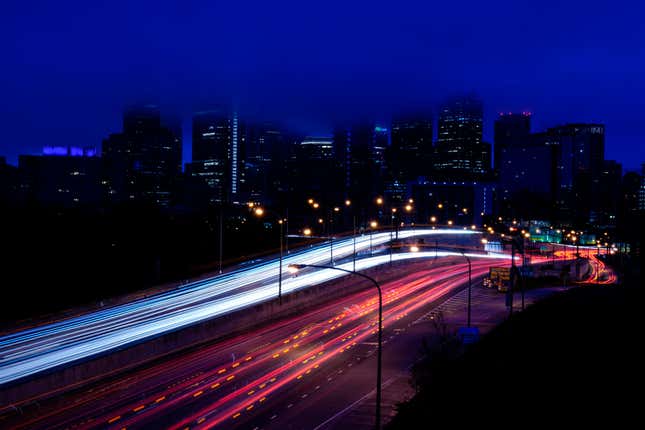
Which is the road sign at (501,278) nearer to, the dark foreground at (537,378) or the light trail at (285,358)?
the light trail at (285,358)

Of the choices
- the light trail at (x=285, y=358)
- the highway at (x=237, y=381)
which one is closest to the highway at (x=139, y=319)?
the highway at (x=237, y=381)

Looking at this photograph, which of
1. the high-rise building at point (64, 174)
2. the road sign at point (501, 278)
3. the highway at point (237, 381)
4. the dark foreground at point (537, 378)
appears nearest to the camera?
the dark foreground at point (537, 378)

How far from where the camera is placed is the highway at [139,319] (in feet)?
76.5

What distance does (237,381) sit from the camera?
24953 millimetres

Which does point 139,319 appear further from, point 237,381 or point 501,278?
point 501,278

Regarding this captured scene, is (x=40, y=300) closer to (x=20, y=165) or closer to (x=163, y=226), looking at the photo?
(x=163, y=226)

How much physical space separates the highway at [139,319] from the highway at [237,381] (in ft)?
5.41

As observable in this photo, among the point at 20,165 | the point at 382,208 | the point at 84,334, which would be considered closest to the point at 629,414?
the point at 84,334

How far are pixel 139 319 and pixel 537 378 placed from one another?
18374 millimetres

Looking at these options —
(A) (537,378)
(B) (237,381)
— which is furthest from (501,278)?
(B) (237,381)

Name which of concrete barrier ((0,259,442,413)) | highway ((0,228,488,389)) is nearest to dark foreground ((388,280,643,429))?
concrete barrier ((0,259,442,413))

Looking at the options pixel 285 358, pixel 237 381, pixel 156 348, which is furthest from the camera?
pixel 285 358

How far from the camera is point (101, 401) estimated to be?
2195cm

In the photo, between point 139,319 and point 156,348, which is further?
point 139,319
